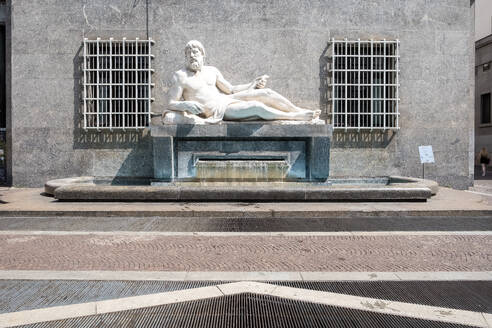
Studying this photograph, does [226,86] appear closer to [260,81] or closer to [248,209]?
[260,81]

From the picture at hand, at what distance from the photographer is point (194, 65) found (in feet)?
27.3

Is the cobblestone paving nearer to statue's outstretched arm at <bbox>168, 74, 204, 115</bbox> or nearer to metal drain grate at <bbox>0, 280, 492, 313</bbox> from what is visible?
metal drain grate at <bbox>0, 280, 492, 313</bbox>

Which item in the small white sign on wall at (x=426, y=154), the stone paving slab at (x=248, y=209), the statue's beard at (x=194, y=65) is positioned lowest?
the stone paving slab at (x=248, y=209)

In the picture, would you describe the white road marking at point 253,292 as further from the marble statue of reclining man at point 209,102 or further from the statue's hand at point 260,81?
the statue's hand at point 260,81

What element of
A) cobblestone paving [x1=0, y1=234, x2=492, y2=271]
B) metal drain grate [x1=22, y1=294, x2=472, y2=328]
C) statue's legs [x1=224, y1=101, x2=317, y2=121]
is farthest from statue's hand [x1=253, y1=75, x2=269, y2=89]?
metal drain grate [x1=22, y1=294, x2=472, y2=328]

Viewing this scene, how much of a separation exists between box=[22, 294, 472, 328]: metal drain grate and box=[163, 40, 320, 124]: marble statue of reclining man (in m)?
5.70

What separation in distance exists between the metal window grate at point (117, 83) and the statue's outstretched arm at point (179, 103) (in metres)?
1.94

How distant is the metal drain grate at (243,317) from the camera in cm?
239

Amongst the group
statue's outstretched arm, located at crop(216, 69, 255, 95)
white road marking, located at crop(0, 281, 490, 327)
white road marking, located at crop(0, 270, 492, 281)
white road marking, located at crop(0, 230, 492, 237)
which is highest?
statue's outstretched arm, located at crop(216, 69, 255, 95)

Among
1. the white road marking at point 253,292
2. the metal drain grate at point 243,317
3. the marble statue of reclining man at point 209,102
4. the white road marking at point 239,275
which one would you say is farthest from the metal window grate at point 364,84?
the metal drain grate at point 243,317

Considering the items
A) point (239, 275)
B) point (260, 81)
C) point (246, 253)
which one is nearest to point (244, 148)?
point (260, 81)

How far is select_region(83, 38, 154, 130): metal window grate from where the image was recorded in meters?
9.94

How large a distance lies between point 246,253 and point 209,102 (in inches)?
195

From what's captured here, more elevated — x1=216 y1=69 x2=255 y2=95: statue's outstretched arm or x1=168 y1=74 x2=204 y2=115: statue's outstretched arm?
x1=216 y1=69 x2=255 y2=95: statue's outstretched arm
